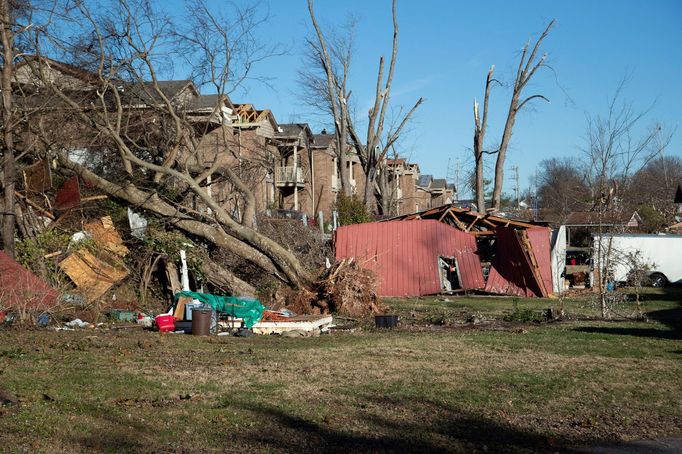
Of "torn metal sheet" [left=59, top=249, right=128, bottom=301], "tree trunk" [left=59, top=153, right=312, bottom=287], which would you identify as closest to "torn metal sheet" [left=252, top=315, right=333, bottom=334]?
"tree trunk" [left=59, top=153, right=312, bottom=287]

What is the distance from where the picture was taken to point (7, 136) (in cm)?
1812

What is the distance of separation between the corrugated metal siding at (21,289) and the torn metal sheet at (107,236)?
2640mm

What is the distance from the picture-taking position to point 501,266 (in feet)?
87.4

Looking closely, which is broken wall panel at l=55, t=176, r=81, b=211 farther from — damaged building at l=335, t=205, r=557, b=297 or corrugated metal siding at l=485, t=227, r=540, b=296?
corrugated metal siding at l=485, t=227, r=540, b=296

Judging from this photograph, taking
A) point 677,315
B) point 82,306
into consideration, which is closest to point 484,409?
point 82,306

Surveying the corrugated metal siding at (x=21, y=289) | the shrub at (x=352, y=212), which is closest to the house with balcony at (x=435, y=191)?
the shrub at (x=352, y=212)

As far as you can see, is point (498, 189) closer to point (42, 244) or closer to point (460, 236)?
point (460, 236)

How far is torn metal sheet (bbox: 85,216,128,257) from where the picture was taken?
1919 centimetres

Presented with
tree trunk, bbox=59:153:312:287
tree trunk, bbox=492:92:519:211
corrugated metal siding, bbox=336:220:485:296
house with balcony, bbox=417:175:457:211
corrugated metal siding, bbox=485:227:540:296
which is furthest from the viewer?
house with balcony, bbox=417:175:457:211

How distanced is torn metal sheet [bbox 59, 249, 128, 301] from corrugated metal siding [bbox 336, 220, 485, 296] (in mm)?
8784

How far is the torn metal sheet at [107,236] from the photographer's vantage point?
19188 mm

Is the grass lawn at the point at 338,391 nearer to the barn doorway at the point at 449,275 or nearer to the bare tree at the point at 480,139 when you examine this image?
the barn doorway at the point at 449,275

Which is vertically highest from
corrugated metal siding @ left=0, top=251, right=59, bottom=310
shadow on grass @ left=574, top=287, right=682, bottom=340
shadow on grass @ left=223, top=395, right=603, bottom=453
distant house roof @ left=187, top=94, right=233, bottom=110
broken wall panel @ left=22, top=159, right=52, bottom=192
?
distant house roof @ left=187, top=94, right=233, bottom=110

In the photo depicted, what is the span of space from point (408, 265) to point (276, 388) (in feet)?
55.2
